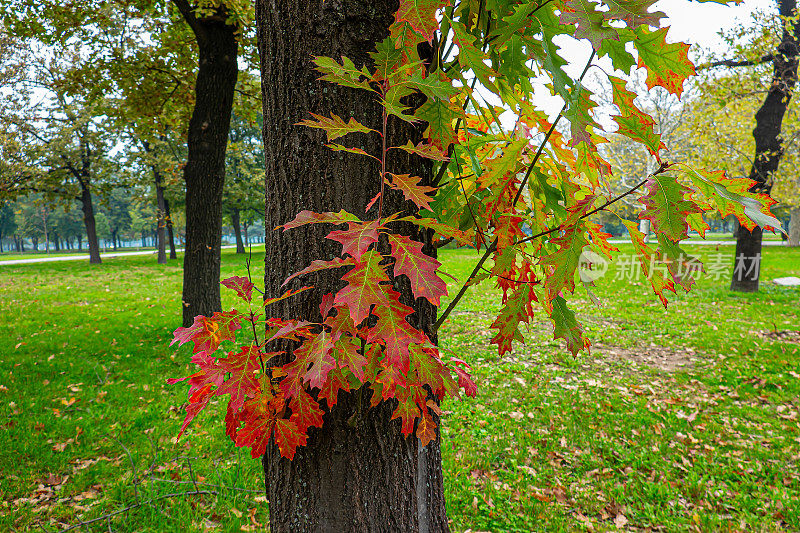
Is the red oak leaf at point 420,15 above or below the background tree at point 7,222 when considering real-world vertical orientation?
below

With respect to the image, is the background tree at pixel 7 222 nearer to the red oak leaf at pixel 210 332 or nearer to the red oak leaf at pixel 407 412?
the red oak leaf at pixel 210 332

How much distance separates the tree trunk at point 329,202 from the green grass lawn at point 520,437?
1.82 metres

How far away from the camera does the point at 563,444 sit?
3746 mm

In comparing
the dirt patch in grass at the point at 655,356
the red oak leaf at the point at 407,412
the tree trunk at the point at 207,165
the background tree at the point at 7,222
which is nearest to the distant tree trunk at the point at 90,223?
the tree trunk at the point at 207,165

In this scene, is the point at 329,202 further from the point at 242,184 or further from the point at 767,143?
the point at 242,184

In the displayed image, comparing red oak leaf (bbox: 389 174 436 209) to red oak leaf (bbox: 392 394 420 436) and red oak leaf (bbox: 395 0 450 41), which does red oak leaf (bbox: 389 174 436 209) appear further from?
red oak leaf (bbox: 392 394 420 436)

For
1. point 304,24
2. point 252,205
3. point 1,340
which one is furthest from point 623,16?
point 252,205

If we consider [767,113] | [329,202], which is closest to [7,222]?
A: [329,202]

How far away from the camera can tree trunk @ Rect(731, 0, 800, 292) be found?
853 cm

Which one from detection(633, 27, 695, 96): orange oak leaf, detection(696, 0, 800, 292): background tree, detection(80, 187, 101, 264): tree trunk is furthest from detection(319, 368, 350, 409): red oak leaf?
detection(80, 187, 101, 264): tree trunk

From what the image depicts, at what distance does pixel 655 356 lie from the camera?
238 inches

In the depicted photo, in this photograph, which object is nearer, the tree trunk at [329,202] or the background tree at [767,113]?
the tree trunk at [329,202]

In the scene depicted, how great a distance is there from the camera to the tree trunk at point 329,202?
1192 mm

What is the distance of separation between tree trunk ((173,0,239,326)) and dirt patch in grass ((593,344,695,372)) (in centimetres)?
604
